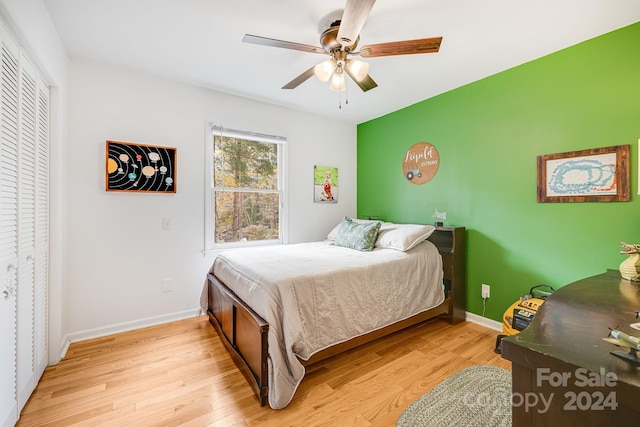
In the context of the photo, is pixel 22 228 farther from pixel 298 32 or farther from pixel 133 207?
pixel 298 32

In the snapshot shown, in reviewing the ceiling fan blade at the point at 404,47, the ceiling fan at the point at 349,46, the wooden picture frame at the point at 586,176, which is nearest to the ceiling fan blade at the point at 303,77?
the ceiling fan at the point at 349,46

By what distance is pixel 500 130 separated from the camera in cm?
270

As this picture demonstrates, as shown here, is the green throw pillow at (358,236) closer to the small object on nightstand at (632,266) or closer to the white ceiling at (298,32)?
the white ceiling at (298,32)

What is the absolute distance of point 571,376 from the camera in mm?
638

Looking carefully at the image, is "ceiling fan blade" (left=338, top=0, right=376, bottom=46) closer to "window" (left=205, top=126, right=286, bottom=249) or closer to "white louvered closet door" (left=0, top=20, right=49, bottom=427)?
"white louvered closet door" (left=0, top=20, right=49, bottom=427)

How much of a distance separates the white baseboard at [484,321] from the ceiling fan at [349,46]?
2.55m

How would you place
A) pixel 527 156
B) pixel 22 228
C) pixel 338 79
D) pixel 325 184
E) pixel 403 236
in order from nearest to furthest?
pixel 22 228, pixel 338 79, pixel 527 156, pixel 403 236, pixel 325 184

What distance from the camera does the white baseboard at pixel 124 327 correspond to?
2413 millimetres

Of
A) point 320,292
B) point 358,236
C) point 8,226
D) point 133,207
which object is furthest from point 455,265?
point 8,226

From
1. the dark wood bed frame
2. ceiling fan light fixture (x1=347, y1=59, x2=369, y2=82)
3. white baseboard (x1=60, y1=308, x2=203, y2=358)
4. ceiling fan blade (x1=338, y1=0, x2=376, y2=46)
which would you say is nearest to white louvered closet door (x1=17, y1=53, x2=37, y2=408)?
white baseboard (x1=60, y1=308, x2=203, y2=358)

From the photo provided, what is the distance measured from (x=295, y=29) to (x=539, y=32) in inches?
→ 72.2

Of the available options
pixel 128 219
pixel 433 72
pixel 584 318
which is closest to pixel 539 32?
pixel 433 72

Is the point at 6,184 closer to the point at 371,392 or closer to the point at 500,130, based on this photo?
the point at 371,392

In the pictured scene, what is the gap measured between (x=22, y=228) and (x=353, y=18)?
7.41ft
